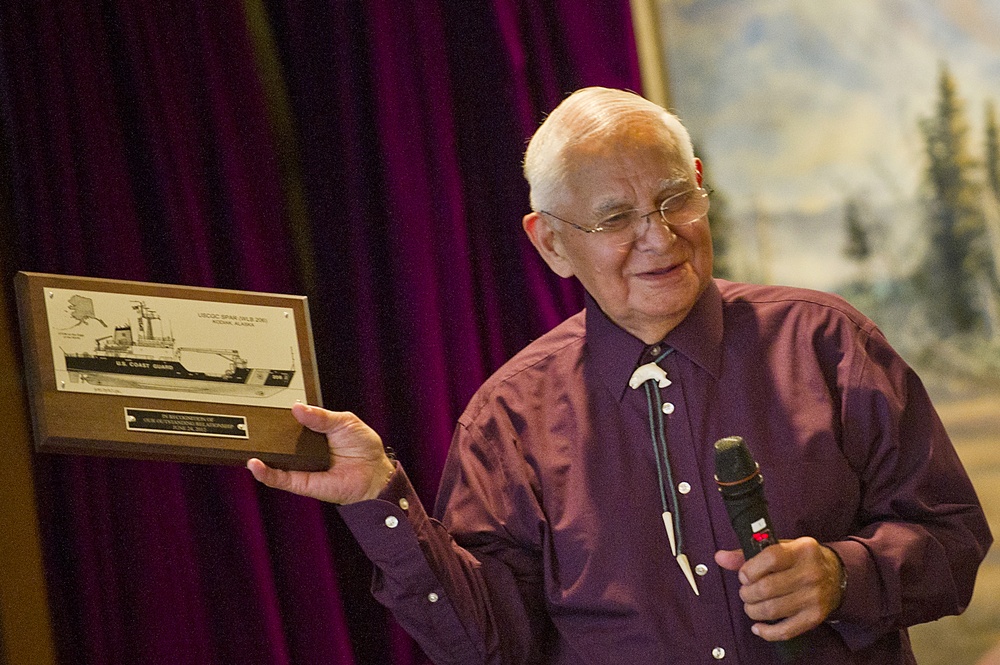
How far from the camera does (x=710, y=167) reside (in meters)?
2.72

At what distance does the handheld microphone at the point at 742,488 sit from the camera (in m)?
1.46

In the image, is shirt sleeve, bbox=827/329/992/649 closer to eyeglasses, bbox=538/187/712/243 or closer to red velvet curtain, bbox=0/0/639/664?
eyeglasses, bbox=538/187/712/243

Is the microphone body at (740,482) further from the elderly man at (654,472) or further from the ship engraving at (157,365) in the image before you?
the ship engraving at (157,365)

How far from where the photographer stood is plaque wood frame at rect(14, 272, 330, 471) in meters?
1.58

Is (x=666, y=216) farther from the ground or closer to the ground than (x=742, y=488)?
farther from the ground

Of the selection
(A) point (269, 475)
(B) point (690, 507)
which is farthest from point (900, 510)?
(A) point (269, 475)

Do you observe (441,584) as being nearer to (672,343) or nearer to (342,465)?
(342,465)

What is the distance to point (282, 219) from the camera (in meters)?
2.36

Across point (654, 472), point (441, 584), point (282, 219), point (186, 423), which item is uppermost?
point (282, 219)

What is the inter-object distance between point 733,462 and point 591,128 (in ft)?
2.61

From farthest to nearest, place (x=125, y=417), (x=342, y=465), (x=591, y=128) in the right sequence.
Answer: (x=591, y=128), (x=342, y=465), (x=125, y=417)

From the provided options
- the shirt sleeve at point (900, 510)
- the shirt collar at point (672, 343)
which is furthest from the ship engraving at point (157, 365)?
the shirt sleeve at point (900, 510)

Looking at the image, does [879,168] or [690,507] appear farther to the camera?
[879,168]

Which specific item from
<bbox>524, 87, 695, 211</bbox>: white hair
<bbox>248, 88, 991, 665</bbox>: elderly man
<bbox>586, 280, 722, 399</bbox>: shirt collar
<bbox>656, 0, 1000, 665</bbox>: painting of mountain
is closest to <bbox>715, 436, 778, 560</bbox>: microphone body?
<bbox>248, 88, 991, 665</bbox>: elderly man
